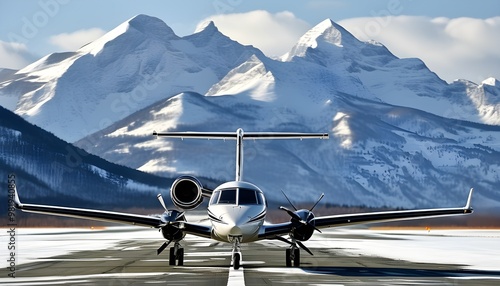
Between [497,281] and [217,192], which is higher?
[217,192]

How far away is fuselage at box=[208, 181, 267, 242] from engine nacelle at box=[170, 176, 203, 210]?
2429 millimetres

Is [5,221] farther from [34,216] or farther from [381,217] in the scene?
[381,217]

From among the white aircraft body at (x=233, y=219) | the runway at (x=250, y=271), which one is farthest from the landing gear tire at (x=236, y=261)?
the runway at (x=250, y=271)

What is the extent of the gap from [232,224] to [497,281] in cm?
932

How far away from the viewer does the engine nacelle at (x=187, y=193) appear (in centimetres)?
3769

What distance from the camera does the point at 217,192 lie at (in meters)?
35.3

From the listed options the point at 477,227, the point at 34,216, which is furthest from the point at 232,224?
the point at 34,216

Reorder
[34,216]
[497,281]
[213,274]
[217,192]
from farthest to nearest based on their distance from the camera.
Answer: [34,216]
[217,192]
[213,274]
[497,281]

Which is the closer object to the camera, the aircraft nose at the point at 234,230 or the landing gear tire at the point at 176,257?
the aircraft nose at the point at 234,230

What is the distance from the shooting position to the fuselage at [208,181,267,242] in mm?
32844

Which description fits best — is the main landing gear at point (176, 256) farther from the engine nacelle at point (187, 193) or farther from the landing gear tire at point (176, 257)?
the engine nacelle at point (187, 193)

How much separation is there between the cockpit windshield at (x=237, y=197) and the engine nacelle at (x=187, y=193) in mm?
2641

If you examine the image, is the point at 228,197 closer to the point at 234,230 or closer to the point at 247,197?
the point at 247,197

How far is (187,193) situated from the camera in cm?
3791
